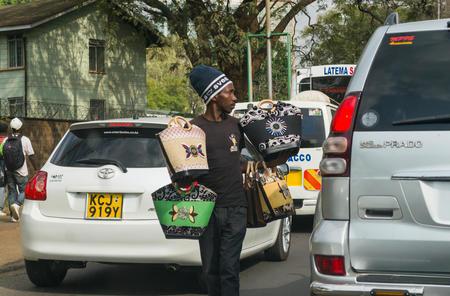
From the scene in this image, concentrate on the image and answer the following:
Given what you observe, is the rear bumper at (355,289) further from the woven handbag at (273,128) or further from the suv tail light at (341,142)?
the woven handbag at (273,128)

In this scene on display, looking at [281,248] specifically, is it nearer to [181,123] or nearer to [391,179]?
[181,123]

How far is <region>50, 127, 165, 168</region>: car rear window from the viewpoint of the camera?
23.0 feet

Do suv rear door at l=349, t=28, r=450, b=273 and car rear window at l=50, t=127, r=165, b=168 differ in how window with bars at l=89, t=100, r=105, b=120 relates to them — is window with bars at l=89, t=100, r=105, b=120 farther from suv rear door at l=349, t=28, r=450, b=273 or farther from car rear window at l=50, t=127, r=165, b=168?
suv rear door at l=349, t=28, r=450, b=273

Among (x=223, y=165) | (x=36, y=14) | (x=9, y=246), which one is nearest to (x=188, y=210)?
(x=223, y=165)

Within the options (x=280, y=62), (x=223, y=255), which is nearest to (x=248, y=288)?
(x=223, y=255)

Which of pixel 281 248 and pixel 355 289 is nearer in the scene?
pixel 355 289

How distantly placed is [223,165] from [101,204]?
2033 mm

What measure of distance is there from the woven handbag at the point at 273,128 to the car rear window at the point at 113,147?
194cm

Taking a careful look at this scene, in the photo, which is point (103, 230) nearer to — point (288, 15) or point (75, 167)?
point (75, 167)

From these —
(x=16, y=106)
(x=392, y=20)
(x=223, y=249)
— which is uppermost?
(x=16, y=106)

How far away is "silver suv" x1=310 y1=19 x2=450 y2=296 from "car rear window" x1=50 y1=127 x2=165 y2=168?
296cm

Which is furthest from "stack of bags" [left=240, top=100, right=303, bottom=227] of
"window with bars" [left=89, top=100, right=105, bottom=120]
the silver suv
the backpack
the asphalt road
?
"window with bars" [left=89, top=100, right=105, bottom=120]

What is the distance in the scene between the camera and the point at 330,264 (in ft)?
13.7

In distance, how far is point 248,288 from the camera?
740 cm
